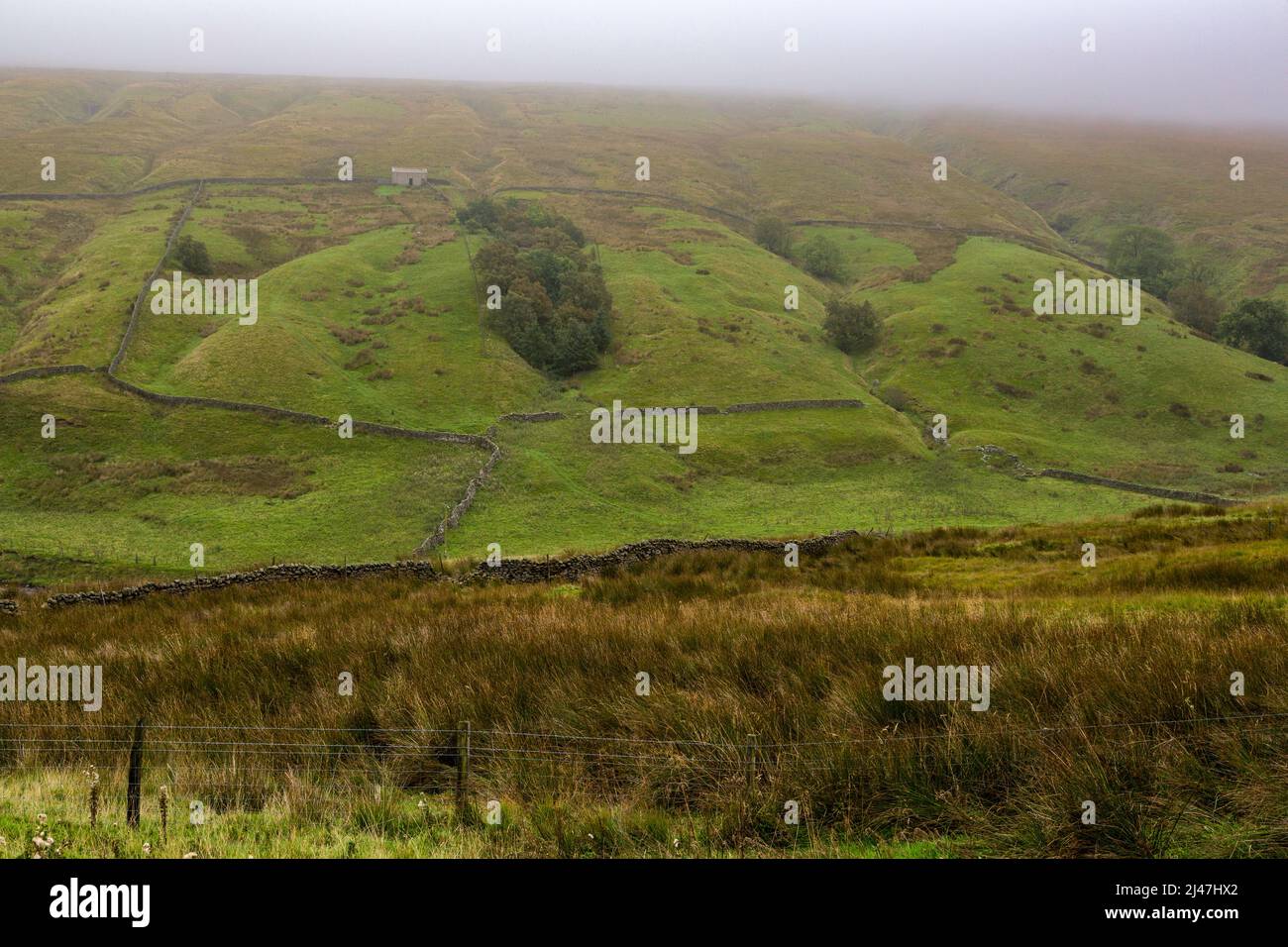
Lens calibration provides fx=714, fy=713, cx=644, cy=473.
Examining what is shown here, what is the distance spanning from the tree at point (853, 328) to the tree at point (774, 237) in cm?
3440

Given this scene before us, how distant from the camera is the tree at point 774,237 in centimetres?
10025

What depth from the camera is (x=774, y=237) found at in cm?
10088

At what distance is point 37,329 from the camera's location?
53188mm

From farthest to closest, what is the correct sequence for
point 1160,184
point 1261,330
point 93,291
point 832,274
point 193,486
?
point 1160,184 → point 832,274 → point 1261,330 → point 93,291 → point 193,486

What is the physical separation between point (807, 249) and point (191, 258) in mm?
72387

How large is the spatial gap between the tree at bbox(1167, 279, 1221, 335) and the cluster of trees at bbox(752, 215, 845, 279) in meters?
37.1

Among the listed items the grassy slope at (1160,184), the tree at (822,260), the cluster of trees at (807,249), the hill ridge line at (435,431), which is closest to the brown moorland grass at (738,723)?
the hill ridge line at (435,431)

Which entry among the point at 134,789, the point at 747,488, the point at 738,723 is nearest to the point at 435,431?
the point at 747,488

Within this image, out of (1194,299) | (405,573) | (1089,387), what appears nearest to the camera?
(405,573)

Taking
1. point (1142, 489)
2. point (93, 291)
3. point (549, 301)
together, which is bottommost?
point (1142, 489)

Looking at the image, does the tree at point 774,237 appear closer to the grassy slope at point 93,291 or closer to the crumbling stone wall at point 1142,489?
the crumbling stone wall at point 1142,489

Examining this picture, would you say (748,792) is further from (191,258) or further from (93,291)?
(191,258)
